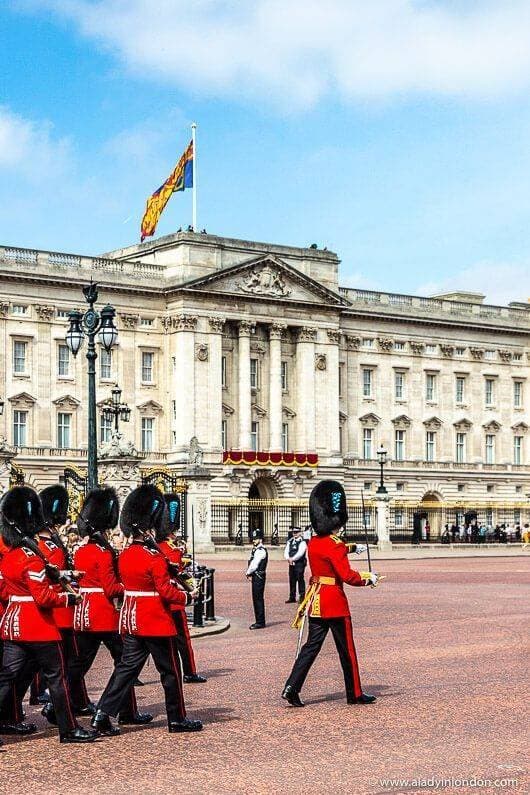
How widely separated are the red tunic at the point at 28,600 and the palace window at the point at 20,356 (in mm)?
63614

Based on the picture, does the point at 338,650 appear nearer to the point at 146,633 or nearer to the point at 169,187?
the point at 146,633

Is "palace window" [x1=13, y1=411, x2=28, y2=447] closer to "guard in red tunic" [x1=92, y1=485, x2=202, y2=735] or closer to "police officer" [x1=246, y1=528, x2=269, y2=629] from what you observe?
"police officer" [x1=246, y1=528, x2=269, y2=629]

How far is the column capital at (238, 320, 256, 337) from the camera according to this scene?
273ft

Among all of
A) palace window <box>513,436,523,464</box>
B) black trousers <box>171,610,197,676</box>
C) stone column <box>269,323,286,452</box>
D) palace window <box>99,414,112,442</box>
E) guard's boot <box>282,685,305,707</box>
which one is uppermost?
stone column <box>269,323,286,452</box>

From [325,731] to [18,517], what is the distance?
346 centimetres

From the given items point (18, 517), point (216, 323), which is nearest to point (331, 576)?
point (18, 517)

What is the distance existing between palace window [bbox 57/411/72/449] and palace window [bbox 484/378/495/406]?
97.3 ft

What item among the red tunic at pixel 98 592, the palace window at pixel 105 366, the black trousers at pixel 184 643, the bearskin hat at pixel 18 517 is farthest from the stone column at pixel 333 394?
the bearskin hat at pixel 18 517

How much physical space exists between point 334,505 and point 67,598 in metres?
3.68

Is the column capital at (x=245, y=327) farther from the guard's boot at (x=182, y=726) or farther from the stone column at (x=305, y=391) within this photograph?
the guard's boot at (x=182, y=726)

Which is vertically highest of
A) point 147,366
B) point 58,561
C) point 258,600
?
point 147,366

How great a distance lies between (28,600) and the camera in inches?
549

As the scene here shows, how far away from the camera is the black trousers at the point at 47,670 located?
544 inches

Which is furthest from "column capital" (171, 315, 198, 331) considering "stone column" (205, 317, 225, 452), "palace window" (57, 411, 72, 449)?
"palace window" (57, 411, 72, 449)
